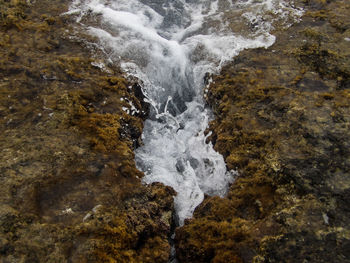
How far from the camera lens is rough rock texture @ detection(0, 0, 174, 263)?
4738mm

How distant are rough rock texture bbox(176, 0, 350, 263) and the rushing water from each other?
64cm

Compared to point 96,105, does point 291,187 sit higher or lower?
higher

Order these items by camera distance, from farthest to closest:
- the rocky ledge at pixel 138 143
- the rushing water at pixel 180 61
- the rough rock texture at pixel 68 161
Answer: the rushing water at pixel 180 61
the rocky ledge at pixel 138 143
the rough rock texture at pixel 68 161

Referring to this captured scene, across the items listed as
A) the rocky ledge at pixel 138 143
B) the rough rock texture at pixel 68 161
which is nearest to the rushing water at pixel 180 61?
the rocky ledge at pixel 138 143

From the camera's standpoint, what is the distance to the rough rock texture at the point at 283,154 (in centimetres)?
495

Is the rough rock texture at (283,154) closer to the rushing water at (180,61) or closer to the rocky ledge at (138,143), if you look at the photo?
the rocky ledge at (138,143)

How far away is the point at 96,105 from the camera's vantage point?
7.29 m

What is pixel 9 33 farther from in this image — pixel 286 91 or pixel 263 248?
pixel 263 248

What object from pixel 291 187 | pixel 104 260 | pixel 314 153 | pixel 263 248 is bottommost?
pixel 104 260

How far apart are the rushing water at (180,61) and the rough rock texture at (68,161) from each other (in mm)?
700

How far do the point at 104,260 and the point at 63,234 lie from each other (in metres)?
0.89

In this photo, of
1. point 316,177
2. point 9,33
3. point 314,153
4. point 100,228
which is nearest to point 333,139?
point 314,153

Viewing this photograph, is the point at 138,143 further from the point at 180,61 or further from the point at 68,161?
the point at 180,61

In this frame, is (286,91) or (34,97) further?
(286,91)
